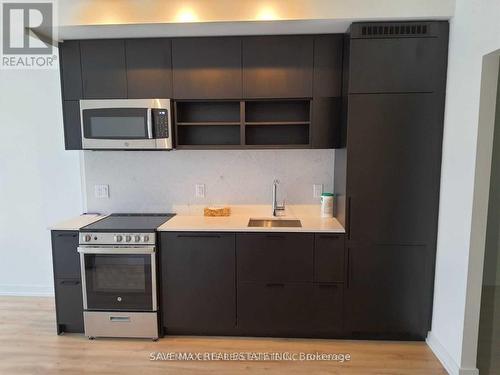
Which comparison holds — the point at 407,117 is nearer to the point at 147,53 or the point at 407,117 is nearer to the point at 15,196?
the point at 147,53

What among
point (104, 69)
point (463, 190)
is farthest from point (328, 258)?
point (104, 69)

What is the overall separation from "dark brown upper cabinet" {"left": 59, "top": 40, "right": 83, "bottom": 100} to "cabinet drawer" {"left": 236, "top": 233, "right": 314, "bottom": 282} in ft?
6.19

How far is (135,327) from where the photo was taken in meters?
2.62

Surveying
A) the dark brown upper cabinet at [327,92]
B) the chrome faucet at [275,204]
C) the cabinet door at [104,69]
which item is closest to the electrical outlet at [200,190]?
the chrome faucet at [275,204]

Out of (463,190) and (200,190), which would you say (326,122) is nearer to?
(463,190)

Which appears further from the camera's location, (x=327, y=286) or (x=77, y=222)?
(x=77, y=222)

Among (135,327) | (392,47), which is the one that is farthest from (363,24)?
(135,327)

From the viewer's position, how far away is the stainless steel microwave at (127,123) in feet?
8.81

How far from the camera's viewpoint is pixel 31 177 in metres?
3.31

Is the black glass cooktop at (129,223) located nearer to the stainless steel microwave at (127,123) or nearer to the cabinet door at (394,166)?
the stainless steel microwave at (127,123)

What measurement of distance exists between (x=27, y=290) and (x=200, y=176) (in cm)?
226

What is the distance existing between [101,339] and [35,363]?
0.46 meters

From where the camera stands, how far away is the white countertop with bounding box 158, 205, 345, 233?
2541 millimetres

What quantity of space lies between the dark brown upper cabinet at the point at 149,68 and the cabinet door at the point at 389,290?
2063mm
